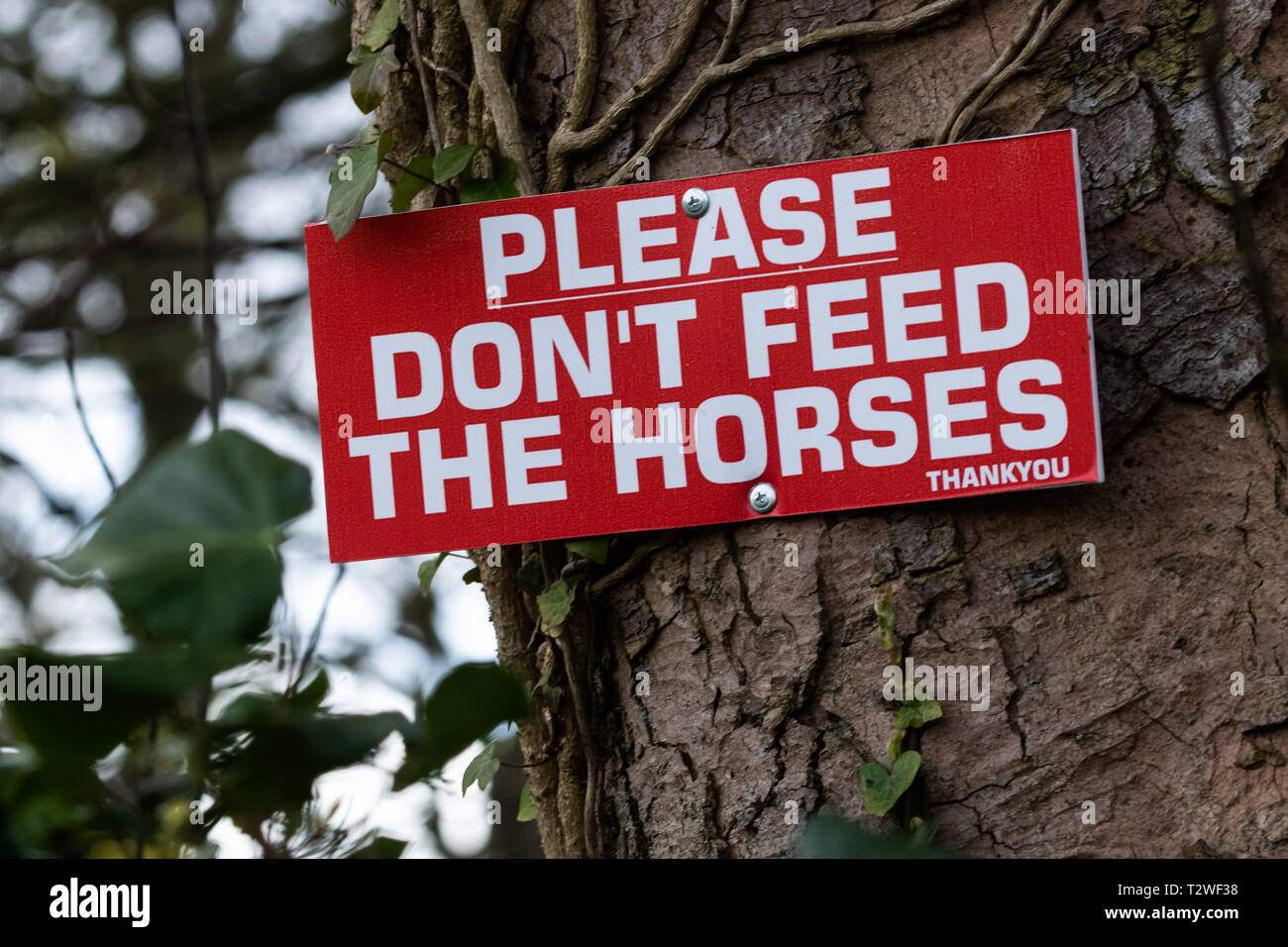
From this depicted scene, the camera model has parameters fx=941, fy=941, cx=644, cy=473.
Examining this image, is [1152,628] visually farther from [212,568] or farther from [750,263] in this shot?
[212,568]

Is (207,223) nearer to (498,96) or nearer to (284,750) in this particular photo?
(498,96)

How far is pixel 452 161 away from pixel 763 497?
449 millimetres

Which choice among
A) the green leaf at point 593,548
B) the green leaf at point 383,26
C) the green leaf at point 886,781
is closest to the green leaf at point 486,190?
the green leaf at point 383,26

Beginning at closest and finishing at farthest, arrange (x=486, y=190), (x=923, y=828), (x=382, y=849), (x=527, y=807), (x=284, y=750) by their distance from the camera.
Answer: (x=284, y=750), (x=382, y=849), (x=923, y=828), (x=486, y=190), (x=527, y=807)

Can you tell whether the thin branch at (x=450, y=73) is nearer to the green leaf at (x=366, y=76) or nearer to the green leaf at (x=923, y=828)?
the green leaf at (x=366, y=76)

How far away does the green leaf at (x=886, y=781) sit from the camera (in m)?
0.85

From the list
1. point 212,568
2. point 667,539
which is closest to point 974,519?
point 667,539

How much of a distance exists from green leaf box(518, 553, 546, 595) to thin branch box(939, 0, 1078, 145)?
57 centimetres

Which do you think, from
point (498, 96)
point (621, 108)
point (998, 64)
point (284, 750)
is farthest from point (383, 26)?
point (284, 750)

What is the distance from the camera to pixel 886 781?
0.85 metres

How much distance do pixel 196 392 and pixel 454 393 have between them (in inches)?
110

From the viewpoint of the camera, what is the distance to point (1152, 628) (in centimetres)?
85

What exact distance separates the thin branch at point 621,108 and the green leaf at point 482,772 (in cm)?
60

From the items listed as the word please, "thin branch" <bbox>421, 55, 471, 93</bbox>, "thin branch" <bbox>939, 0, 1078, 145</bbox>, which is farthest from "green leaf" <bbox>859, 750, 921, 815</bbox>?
"thin branch" <bbox>421, 55, 471, 93</bbox>
